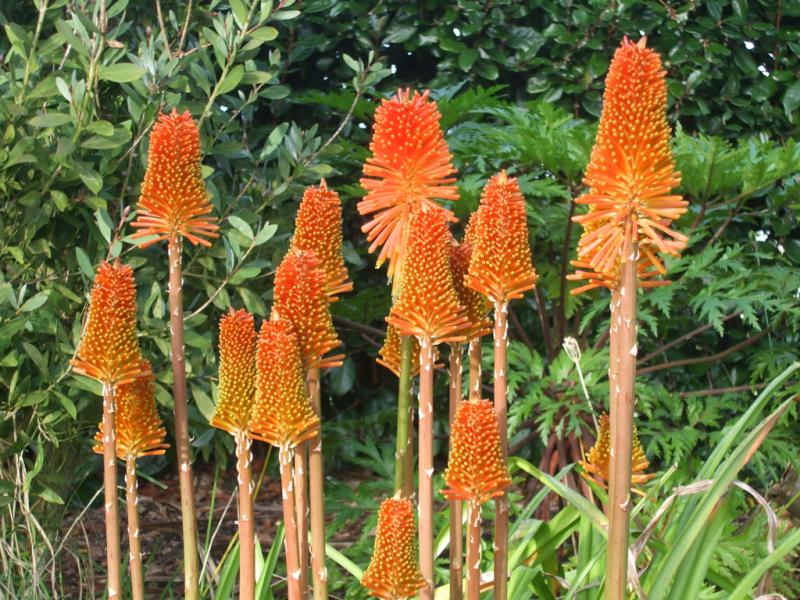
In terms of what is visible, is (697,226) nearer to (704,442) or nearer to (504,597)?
(704,442)

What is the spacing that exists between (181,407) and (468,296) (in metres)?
0.61

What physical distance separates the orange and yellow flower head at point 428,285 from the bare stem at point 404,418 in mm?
88

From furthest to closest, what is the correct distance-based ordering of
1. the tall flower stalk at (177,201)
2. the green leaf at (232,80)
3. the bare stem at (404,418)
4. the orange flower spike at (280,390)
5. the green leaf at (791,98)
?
1. the green leaf at (791,98)
2. the green leaf at (232,80)
3. the tall flower stalk at (177,201)
4. the bare stem at (404,418)
5. the orange flower spike at (280,390)

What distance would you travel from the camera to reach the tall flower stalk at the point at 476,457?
6.30 ft

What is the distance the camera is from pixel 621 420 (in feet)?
6.24

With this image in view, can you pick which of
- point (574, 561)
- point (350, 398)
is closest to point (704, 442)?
point (574, 561)

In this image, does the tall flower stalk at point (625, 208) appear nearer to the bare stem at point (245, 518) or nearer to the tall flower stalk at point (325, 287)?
the tall flower stalk at point (325, 287)

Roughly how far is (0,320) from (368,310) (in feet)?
7.30

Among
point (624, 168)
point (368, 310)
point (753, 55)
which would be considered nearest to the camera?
→ point (624, 168)

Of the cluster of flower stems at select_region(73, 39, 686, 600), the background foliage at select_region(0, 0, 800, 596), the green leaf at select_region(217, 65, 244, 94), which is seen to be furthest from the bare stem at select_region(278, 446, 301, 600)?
the green leaf at select_region(217, 65, 244, 94)

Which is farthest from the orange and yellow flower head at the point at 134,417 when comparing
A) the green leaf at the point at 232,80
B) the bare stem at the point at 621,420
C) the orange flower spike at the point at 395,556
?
the green leaf at the point at 232,80

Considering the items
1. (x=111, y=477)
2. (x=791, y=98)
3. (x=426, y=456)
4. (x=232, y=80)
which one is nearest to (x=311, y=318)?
(x=426, y=456)

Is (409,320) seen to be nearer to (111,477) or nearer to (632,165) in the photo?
(632,165)

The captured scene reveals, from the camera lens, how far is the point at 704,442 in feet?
16.7
